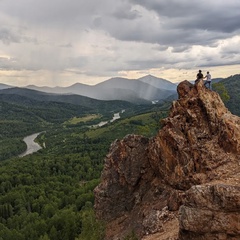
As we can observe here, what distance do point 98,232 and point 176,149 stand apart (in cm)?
1723

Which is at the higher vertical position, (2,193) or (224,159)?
(224,159)

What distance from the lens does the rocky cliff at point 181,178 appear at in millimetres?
30281

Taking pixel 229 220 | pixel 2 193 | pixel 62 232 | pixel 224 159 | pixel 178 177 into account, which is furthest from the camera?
pixel 2 193

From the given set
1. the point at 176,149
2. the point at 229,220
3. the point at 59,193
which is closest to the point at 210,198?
the point at 229,220

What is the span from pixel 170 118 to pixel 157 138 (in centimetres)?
365

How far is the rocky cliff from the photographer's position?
30281 millimetres

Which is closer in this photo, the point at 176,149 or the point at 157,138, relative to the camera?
the point at 176,149

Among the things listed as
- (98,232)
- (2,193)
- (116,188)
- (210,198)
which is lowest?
(2,193)

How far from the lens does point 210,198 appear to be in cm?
3052

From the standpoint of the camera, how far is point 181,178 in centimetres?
4366

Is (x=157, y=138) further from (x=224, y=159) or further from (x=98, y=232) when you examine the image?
(x=98, y=232)

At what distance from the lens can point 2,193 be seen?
176000 millimetres

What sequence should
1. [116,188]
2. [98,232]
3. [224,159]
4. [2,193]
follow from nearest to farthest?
1. [224,159]
2. [98,232]
3. [116,188]
4. [2,193]

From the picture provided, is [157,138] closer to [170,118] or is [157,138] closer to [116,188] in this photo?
[170,118]
